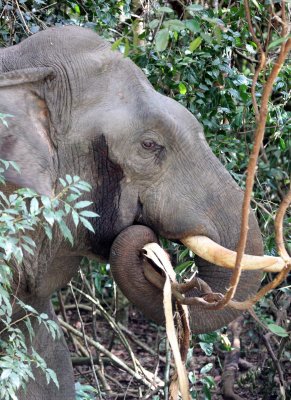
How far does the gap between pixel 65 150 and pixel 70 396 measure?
1346 mm

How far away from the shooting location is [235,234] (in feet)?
15.0

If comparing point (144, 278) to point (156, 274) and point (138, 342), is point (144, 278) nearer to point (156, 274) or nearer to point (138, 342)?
point (156, 274)

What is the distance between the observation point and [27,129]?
455 centimetres

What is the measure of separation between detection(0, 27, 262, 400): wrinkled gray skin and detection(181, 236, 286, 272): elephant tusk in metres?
0.05

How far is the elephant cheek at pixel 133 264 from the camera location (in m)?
4.57

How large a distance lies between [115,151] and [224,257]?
0.66 metres

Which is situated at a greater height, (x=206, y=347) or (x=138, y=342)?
(x=206, y=347)

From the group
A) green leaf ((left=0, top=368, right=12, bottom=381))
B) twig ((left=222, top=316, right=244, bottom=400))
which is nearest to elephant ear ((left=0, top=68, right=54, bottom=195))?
green leaf ((left=0, top=368, right=12, bottom=381))

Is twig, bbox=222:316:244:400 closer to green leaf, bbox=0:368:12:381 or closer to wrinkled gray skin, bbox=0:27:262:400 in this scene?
wrinkled gray skin, bbox=0:27:262:400

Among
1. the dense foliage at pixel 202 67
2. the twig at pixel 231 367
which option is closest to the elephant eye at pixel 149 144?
the dense foliage at pixel 202 67

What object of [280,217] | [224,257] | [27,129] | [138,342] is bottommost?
[138,342]

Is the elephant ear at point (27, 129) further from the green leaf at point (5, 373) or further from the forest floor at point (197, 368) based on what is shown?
the forest floor at point (197, 368)

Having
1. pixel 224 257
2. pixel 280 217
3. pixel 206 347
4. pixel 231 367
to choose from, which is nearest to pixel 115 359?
pixel 231 367

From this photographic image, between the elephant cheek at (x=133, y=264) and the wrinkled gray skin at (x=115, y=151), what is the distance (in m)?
0.08
